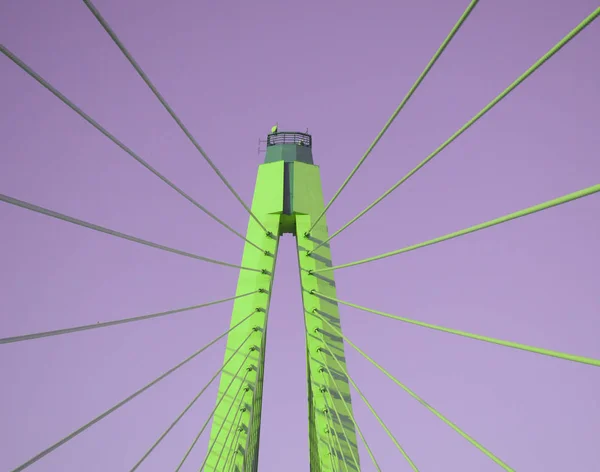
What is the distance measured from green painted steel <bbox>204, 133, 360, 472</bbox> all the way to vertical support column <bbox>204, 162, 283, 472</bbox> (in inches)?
0.4

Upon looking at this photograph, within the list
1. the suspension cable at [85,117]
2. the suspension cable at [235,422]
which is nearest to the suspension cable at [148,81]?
the suspension cable at [85,117]

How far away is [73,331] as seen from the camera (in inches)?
148

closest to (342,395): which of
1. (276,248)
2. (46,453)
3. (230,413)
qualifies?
(230,413)

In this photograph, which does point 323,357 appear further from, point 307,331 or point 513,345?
point 513,345

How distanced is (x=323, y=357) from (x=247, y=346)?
872mm

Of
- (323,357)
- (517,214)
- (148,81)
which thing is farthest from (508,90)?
(323,357)

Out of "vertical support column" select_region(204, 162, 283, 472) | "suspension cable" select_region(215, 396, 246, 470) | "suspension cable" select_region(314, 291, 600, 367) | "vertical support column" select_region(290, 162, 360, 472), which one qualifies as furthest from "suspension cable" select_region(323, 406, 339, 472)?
"suspension cable" select_region(314, 291, 600, 367)

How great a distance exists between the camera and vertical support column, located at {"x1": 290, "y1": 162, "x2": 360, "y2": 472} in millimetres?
7512

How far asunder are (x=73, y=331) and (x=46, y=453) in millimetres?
668

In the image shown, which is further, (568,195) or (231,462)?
(231,462)

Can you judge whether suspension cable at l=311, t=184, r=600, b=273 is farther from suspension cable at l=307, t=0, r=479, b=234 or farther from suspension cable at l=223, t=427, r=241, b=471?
suspension cable at l=223, t=427, r=241, b=471

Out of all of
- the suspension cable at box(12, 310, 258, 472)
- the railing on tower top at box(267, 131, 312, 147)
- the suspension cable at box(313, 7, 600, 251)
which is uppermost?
the railing on tower top at box(267, 131, 312, 147)

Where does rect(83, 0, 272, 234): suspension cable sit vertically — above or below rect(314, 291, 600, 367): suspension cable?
above

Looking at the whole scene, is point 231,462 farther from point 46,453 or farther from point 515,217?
point 515,217
